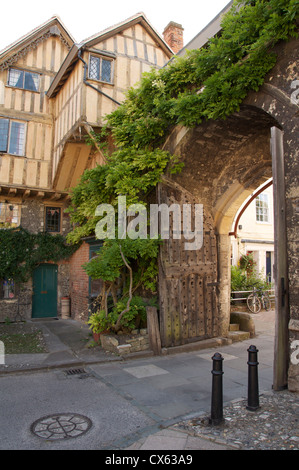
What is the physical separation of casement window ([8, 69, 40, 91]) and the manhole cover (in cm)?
1186

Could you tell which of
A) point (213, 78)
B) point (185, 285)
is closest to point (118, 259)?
point (185, 285)

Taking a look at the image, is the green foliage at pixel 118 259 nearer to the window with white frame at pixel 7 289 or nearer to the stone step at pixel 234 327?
the stone step at pixel 234 327

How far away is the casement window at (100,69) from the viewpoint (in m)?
9.71

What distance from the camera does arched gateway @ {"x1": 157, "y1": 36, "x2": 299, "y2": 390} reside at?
4.57 m

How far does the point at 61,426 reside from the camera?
12.0 ft

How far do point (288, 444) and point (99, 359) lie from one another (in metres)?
3.87

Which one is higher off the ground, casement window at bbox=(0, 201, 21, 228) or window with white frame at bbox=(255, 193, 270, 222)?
window with white frame at bbox=(255, 193, 270, 222)

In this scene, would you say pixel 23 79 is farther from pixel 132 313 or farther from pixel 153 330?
pixel 153 330

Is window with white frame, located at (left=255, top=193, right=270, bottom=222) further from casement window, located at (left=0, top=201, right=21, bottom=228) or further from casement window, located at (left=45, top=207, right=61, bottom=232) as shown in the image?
casement window, located at (left=0, top=201, right=21, bottom=228)

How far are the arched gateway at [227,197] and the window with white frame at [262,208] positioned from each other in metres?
9.28

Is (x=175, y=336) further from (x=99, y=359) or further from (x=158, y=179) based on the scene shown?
(x=158, y=179)

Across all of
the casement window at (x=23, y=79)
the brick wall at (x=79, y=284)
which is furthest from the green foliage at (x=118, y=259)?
the casement window at (x=23, y=79)

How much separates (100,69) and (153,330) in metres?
7.63

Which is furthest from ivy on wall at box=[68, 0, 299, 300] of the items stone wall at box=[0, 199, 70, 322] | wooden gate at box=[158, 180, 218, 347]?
stone wall at box=[0, 199, 70, 322]
